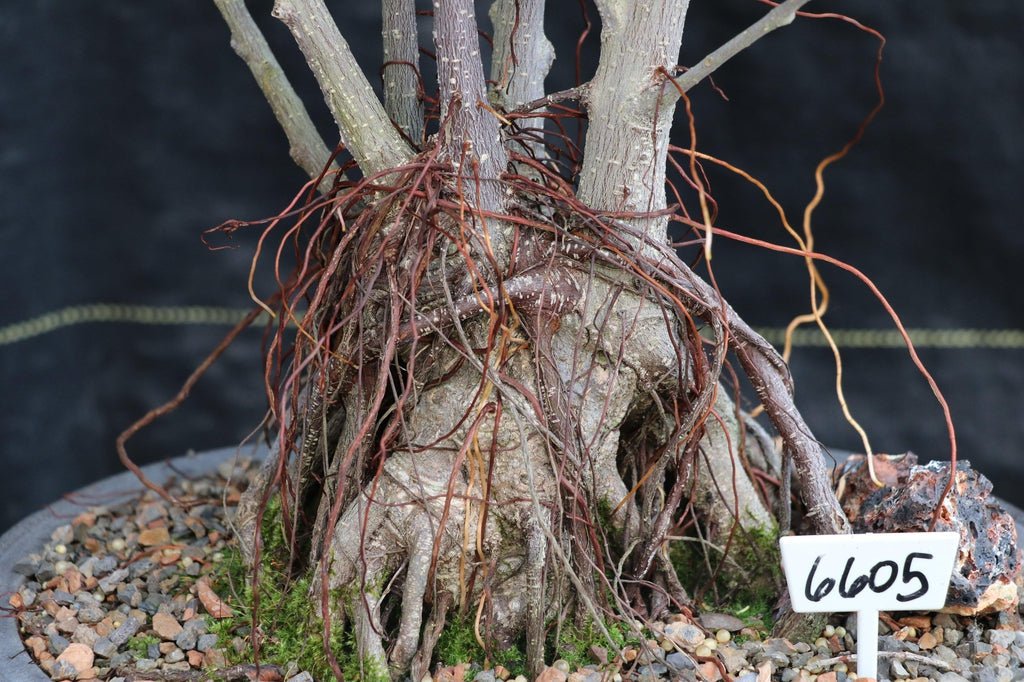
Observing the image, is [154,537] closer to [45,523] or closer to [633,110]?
[45,523]

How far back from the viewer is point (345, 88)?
0.99 m

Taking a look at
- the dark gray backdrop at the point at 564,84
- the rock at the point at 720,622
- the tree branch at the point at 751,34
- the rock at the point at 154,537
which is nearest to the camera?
the tree branch at the point at 751,34

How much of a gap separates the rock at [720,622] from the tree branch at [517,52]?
0.58 metres

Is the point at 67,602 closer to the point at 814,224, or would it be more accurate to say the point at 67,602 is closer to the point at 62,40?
the point at 62,40

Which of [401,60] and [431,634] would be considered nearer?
[431,634]

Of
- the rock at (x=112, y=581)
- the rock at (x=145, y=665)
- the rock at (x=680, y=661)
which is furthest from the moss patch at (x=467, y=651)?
the rock at (x=112, y=581)

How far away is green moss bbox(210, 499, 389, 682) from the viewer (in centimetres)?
102

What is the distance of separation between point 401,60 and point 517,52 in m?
0.13

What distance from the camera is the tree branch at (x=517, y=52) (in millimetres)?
1182

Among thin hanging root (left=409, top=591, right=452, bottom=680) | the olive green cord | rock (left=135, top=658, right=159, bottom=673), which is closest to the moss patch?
thin hanging root (left=409, top=591, right=452, bottom=680)

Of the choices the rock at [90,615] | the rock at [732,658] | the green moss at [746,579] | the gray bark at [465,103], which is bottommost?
the rock at [732,658]

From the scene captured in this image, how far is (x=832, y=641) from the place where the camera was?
42.4 inches

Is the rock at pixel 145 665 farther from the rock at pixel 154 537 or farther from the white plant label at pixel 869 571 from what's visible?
the white plant label at pixel 869 571

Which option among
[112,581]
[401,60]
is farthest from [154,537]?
[401,60]
